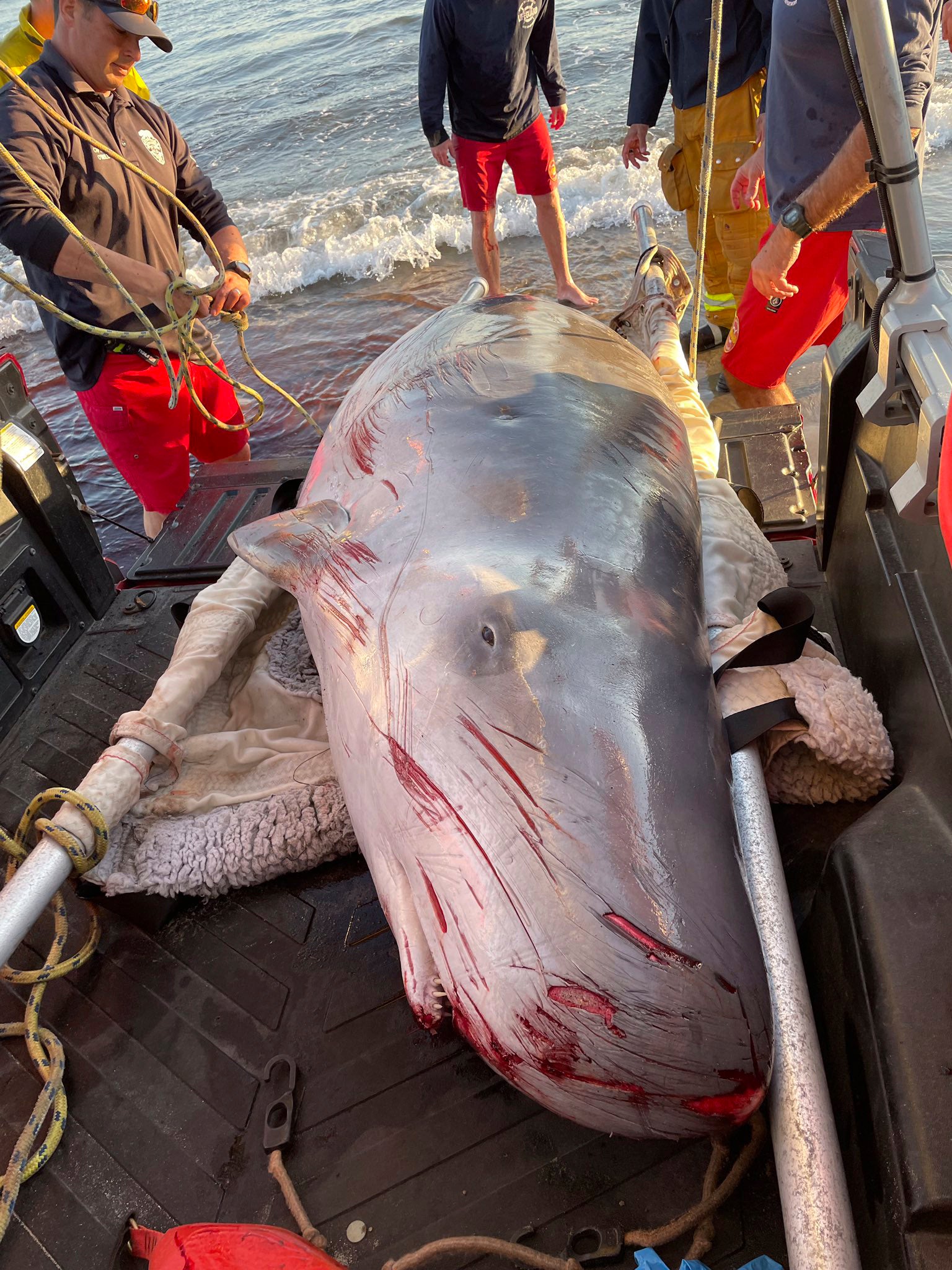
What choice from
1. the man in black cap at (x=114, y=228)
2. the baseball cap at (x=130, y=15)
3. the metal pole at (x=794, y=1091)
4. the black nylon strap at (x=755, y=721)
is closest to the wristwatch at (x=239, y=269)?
the man in black cap at (x=114, y=228)

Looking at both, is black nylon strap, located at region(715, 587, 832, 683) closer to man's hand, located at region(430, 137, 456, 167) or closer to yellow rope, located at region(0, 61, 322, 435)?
yellow rope, located at region(0, 61, 322, 435)

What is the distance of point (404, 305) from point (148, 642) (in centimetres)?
528

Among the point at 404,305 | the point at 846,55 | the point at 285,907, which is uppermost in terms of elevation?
the point at 846,55

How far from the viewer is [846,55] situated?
1.42 m

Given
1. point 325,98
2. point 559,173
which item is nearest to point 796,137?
point 559,173

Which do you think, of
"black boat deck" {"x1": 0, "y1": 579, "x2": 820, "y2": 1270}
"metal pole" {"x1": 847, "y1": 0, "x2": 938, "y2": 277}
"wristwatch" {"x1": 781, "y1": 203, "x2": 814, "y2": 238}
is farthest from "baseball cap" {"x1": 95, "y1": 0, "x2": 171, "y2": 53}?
"black boat deck" {"x1": 0, "y1": 579, "x2": 820, "y2": 1270}

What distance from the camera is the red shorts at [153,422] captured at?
148 inches

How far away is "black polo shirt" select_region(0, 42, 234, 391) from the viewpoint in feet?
10.4

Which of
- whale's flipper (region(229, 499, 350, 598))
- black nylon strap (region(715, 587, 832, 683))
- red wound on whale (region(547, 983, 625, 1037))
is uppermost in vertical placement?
whale's flipper (region(229, 499, 350, 598))

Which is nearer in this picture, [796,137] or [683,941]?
[683,941]

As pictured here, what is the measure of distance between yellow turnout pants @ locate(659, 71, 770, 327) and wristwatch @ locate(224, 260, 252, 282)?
2394 millimetres

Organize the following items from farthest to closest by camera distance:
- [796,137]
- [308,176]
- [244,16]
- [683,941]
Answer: [244,16], [308,176], [796,137], [683,941]

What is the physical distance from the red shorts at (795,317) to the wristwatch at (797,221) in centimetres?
69

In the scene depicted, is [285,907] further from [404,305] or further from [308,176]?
[308,176]
